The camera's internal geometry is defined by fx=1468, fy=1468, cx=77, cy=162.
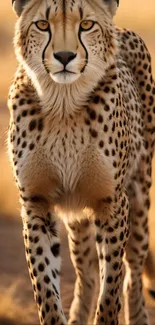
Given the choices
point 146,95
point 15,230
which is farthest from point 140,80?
point 15,230

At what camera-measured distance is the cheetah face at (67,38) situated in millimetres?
5867

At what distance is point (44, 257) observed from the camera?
21.0ft

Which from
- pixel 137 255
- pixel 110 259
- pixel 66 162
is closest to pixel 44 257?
pixel 110 259

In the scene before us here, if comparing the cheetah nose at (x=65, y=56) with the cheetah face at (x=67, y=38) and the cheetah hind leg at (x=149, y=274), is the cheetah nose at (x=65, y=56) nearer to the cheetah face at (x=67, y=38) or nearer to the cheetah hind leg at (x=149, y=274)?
the cheetah face at (x=67, y=38)

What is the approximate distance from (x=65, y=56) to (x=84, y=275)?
1847 mm

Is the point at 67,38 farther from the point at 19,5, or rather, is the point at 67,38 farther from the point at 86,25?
the point at 19,5

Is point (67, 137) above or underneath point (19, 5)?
underneath

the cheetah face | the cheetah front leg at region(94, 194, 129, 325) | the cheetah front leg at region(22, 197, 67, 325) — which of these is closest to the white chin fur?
the cheetah face

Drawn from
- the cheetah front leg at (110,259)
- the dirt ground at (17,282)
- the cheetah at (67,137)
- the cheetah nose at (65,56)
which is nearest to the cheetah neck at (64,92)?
the cheetah at (67,137)

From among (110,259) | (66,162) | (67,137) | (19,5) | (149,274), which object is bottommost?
(149,274)

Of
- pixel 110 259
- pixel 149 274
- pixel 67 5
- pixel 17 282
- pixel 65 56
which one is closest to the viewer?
pixel 65 56

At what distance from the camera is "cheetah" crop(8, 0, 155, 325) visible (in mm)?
6016

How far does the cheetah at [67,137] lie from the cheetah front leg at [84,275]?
639mm

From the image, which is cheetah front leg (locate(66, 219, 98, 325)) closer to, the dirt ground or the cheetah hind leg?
the dirt ground
